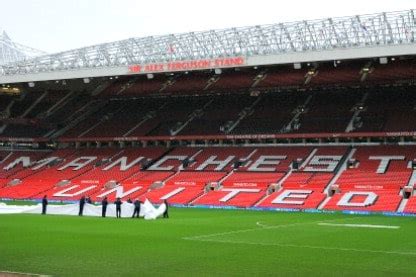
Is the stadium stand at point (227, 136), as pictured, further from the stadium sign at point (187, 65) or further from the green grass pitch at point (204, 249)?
the green grass pitch at point (204, 249)

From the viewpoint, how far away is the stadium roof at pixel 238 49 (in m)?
39.8

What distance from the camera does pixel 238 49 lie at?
45031 mm

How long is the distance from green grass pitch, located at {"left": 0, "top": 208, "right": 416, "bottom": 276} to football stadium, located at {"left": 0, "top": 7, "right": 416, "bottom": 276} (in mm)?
138

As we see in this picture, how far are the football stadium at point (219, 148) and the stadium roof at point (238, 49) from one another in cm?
11

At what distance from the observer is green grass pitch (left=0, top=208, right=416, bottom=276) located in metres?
13.8

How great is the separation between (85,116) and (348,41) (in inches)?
1354

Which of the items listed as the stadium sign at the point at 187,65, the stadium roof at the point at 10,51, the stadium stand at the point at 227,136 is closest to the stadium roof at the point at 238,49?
the stadium sign at the point at 187,65

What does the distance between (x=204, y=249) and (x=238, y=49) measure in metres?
29.4

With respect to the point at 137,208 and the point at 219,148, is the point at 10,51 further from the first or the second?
the point at 137,208

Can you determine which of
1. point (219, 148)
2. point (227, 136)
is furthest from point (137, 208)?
point (219, 148)

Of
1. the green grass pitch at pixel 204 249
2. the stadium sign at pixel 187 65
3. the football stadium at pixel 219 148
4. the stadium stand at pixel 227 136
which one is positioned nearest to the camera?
the green grass pitch at pixel 204 249

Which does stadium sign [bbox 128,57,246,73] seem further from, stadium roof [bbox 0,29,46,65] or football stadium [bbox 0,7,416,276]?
stadium roof [bbox 0,29,46,65]

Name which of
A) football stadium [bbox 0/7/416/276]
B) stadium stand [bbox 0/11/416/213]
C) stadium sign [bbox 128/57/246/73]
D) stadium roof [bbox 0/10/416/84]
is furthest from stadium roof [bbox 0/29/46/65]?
stadium sign [bbox 128/57/246/73]

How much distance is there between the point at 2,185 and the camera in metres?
54.8
